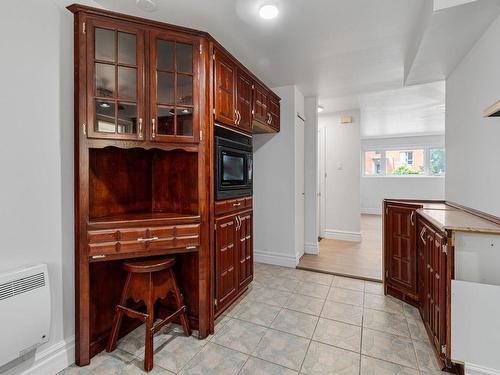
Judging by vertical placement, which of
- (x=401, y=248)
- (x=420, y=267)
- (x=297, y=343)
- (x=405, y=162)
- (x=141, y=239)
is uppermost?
(x=405, y=162)

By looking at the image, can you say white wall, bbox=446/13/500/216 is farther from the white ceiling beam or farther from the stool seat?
the stool seat

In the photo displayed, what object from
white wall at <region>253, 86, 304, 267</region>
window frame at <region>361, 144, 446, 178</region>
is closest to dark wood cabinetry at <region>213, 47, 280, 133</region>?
white wall at <region>253, 86, 304, 267</region>

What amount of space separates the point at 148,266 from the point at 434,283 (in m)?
2.05

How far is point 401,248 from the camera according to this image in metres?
2.49

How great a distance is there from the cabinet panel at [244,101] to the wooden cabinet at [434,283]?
1.85 m

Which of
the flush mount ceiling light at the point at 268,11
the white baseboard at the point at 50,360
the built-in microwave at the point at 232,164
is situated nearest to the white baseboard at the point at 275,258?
the built-in microwave at the point at 232,164

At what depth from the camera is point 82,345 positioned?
1.66 meters

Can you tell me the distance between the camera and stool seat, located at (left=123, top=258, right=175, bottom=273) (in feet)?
5.66

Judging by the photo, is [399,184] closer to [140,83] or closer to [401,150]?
[401,150]

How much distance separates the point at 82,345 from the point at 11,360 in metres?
0.39

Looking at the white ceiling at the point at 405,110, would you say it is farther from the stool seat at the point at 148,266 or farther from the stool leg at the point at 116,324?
the stool leg at the point at 116,324

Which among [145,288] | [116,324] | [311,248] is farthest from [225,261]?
[311,248]

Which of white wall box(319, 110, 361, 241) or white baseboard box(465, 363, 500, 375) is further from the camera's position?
white wall box(319, 110, 361, 241)

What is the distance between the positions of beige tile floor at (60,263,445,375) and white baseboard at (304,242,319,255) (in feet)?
4.64
